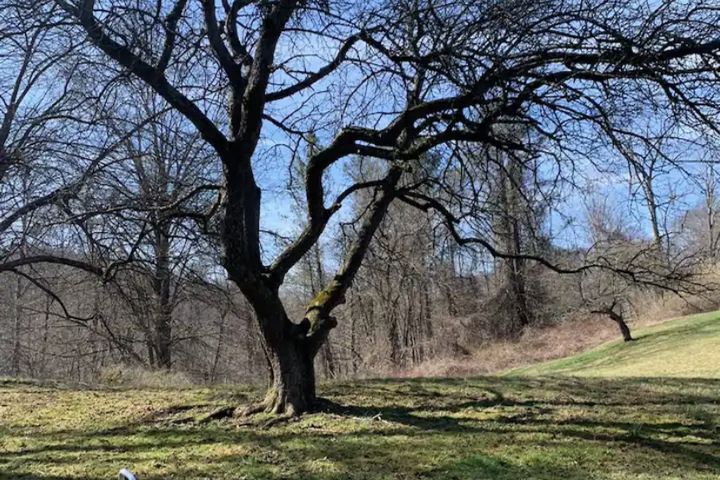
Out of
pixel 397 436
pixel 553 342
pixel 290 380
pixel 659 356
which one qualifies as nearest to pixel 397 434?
pixel 397 436

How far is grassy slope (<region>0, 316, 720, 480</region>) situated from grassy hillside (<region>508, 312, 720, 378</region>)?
7484 millimetres

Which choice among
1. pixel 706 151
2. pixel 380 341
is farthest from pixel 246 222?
pixel 380 341

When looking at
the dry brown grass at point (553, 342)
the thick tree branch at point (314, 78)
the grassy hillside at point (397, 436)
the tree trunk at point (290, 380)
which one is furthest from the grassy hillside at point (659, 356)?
the thick tree branch at point (314, 78)

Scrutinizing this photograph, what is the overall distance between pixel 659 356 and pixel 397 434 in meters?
13.8

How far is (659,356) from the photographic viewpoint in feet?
50.8

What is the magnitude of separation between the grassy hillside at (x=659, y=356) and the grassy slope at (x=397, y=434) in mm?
7484

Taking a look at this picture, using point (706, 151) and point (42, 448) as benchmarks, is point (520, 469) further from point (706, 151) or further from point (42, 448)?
point (42, 448)

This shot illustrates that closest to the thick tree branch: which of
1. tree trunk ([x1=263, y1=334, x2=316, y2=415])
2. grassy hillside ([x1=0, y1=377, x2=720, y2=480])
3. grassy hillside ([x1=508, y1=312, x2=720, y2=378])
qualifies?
tree trunk ([x1=263, y1=334, x2=316, y2=415])

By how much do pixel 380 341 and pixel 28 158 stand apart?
1573cm

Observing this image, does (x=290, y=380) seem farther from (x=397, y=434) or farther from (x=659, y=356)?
(x=659, y=356)

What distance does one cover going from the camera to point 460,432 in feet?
14.2

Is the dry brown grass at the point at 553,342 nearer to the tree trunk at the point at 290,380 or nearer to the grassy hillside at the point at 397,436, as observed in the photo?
the grassy hillside at the point at 397,436

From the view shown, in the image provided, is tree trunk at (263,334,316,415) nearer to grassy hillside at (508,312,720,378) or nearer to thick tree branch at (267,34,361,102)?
thick tree branch at (267,34,361,102)

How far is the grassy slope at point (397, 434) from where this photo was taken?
3.53 metres
